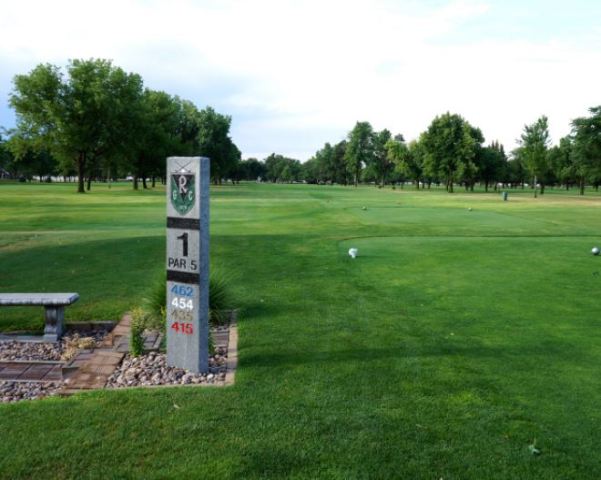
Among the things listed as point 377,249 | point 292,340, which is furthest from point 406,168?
point 292,340

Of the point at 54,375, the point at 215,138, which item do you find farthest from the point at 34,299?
the point at 215,138

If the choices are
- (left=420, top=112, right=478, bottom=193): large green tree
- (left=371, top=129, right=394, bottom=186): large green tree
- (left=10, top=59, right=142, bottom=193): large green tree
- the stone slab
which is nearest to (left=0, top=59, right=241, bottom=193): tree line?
(left=10, top=59, right=142, bottom=193): large green tree

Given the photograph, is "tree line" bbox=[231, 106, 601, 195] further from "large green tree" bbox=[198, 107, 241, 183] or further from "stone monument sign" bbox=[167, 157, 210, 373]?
"stone monument sign" bbox=[167, 157, 210, 373]

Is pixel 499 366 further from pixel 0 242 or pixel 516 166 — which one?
pixel 516 166

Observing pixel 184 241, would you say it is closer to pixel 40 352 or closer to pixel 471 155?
pixel 40 352

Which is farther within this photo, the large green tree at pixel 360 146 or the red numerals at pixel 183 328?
the large green tree at pixel 360 146

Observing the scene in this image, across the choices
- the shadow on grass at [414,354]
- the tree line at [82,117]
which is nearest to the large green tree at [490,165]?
the tree line at [82,117]

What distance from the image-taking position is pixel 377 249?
50.9 feet

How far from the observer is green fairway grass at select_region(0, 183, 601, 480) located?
13.2ft

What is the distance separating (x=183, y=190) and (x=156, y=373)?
2.02 m

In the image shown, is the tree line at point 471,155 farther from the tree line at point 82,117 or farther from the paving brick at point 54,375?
the paving brick at point 54,375

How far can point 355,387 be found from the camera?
17.6 feet

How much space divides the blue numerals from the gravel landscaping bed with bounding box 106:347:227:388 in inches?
33.0

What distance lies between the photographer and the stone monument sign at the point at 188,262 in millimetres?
5551
